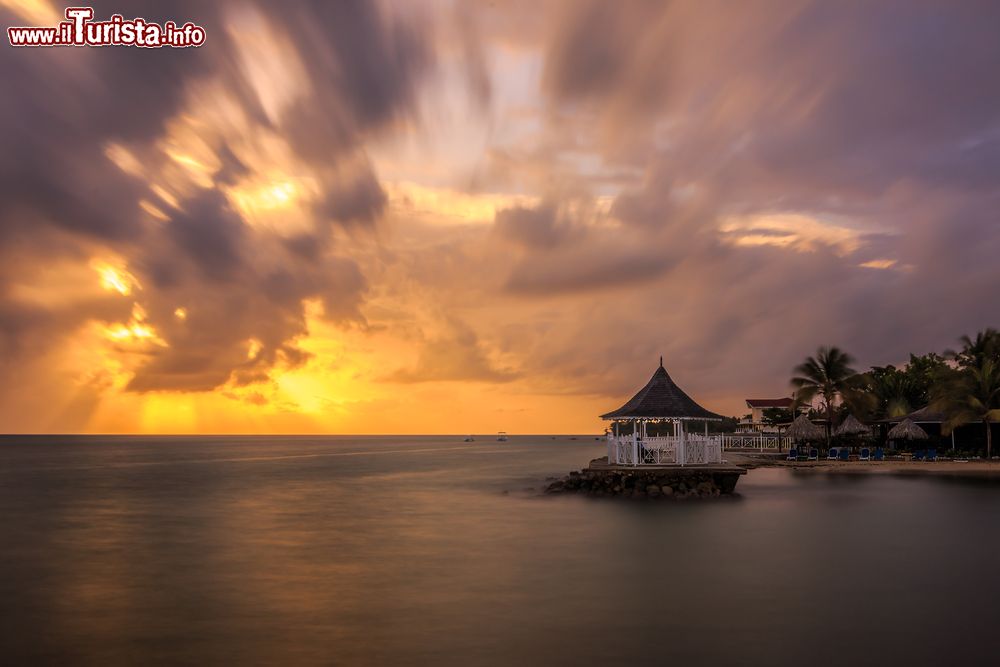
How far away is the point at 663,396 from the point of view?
33.6m

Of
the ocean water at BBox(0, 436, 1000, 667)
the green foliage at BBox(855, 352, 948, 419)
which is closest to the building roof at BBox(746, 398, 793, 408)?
the green foliage at BBox(855, 352, 948, 419)

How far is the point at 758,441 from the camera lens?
60375mm

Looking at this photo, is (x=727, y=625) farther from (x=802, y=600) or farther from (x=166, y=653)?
(x=166, y=653)

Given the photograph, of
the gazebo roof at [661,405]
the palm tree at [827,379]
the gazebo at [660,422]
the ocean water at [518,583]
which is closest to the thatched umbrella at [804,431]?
the palm tree at [827,379]

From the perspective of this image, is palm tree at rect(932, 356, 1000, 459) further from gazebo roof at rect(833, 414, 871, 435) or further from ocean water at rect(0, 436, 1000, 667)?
ocean water at rect(0, 436, 1000, 667)

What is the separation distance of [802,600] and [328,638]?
9.01 meters

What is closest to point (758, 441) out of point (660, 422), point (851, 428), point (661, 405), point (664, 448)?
point (851, 428)

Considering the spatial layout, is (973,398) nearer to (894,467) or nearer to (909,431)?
(909,431)

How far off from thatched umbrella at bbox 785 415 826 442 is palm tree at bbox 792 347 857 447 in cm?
65

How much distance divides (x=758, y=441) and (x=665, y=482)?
31.4m

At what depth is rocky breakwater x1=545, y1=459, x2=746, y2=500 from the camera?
31.8 m

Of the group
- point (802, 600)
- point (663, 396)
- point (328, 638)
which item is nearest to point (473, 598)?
point (328, 638)

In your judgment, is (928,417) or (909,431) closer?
(928,417)

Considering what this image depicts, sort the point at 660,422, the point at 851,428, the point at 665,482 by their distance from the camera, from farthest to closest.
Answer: the point at 851,428
the point at 660,422
the point at 665,482
